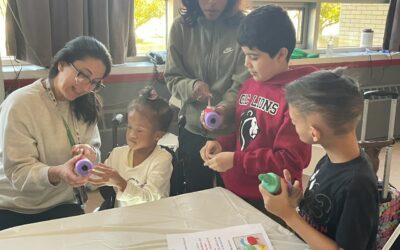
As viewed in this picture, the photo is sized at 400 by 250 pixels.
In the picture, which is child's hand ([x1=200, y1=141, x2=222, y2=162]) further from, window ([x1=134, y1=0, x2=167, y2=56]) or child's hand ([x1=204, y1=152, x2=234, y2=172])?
window ([x1=134, y1=0, x2=167, y2=56])

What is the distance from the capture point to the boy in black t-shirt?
1.03 meters

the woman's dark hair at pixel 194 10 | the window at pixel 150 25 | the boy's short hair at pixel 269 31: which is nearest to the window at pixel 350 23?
the window at pixel 150 25

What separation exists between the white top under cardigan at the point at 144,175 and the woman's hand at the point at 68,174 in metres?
0.20

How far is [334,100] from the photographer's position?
1.10 m

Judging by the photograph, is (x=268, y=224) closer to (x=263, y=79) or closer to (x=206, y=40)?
(x=263, y=79)

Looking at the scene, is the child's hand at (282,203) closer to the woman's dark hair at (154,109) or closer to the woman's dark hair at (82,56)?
the woman's dark hair at (154,109)

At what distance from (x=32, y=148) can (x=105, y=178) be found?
11.3 inches

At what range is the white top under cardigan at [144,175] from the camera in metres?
1.56

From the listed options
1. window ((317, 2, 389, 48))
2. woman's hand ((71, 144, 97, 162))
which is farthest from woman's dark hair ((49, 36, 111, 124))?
window ((317, 2, 389, 48))

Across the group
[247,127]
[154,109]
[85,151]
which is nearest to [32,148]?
[85,151]

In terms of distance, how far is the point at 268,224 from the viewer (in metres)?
1.27

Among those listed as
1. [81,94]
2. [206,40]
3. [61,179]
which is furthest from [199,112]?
[61,179]

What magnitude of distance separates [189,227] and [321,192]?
1.29 ft

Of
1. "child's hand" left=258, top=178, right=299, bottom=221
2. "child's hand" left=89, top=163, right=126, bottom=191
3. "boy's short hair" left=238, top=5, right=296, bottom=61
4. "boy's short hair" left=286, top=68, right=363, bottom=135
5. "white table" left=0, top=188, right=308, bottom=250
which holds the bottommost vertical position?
"white table" left=0, top=188, right=308, bottom=250
